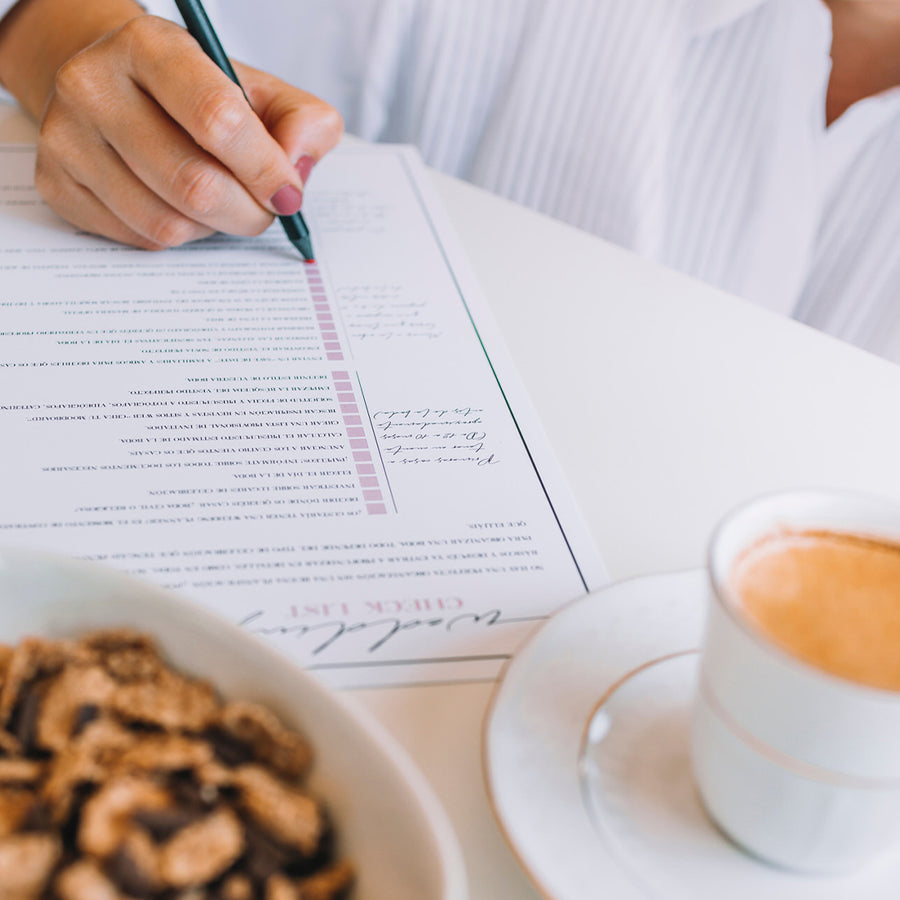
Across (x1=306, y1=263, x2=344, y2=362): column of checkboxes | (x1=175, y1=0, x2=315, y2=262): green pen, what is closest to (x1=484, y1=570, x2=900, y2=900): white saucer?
(x1=306, y1=263, x2=344, y2=362): column of checkboxes

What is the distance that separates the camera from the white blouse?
82cm

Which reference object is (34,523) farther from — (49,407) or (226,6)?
(226,6)

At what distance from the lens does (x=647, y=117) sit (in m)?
0.82

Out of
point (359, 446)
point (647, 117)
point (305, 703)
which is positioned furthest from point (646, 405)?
point (647, 117)

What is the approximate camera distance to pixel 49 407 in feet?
1.30

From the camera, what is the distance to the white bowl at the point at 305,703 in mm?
199

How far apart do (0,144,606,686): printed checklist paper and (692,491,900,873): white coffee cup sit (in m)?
0.10

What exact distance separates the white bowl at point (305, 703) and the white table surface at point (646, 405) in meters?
0.06

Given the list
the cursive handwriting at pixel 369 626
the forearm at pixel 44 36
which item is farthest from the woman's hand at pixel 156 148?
the cursive handwriting at pixel 369 626

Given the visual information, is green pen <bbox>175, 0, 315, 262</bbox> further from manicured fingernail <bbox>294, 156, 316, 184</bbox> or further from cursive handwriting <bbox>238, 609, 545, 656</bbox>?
cursive handwriting <bbox>238, 609, 545, 656</bbox>

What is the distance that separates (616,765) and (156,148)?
17.3 inches

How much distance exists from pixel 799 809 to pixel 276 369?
31cm

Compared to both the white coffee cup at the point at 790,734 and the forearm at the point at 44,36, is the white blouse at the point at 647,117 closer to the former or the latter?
the forearm at the point at 44,36

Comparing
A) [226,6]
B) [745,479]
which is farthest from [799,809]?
[226,6]
